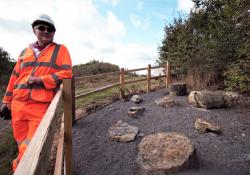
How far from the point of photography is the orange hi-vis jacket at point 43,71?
265cm

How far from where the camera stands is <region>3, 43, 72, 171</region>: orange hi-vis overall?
8.62 feet

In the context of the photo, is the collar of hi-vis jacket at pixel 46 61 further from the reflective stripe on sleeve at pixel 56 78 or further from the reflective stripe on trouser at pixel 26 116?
the reflective stripe on trouser at pixel 26 116

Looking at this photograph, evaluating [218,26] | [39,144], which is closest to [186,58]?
[218,26]

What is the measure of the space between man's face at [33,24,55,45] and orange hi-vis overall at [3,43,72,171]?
80mm

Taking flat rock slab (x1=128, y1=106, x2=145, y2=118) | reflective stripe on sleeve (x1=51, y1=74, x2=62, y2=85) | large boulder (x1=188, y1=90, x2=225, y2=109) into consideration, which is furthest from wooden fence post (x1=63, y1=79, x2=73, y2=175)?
large boulder (x1=188, y1=90, x2=225, y2=109)

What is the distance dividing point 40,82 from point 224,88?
7522 millimetres

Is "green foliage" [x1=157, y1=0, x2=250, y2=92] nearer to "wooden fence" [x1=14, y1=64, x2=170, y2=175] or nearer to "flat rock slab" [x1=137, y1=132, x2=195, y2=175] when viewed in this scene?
"flat rock slab" [x1=137, y1=132, x2=195, y2=175]

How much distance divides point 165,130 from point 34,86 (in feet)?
12.4

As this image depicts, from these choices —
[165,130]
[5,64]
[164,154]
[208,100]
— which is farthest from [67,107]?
[5,64]

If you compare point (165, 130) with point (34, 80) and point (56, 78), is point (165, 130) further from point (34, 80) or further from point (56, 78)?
point (34, 80)

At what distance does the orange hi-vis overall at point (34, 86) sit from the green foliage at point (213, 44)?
623cm

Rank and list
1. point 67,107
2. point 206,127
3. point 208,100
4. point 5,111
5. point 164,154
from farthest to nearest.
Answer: point 208,100 < point 206,127 < point 164,154 < point 5,111 < point 67,107

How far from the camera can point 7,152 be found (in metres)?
6.05

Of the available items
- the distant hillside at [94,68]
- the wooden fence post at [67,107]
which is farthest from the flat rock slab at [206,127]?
the distant hillside at [94,68]
